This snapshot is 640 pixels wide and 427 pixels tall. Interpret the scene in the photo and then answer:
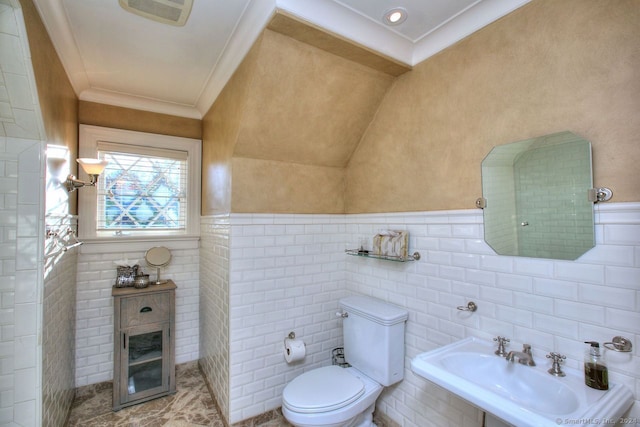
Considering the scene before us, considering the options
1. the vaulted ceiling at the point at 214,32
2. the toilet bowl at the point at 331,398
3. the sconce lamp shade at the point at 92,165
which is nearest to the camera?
the vaulted ceiling at the point at 214,32

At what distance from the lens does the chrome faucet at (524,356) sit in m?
1.30

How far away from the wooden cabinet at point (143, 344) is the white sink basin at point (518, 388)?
201 centimetres

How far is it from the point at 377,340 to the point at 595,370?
1.03 metres

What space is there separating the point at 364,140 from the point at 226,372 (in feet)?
6.42

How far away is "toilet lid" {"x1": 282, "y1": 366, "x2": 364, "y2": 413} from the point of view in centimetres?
164

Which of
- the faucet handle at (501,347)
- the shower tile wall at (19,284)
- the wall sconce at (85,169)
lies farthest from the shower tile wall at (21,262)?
the faucet handle at (501,347)

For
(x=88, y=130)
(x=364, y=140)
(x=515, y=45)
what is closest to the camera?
(x=515, y=45)

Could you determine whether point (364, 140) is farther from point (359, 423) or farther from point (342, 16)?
point (359, 423)

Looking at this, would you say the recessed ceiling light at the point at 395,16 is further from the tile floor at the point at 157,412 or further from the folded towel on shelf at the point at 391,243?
the tile floor at the point at 157,412

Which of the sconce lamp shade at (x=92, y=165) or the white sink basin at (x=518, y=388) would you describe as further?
the sconce lamp shade at (x=92, y=165)

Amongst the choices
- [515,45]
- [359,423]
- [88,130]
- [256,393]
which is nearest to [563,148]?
[515,45]

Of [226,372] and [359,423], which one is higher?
[226,372]

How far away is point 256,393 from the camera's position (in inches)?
82.7

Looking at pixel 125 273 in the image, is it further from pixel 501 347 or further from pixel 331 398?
pixel 501 347
